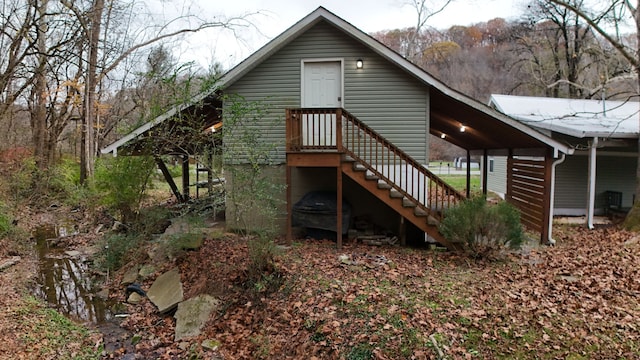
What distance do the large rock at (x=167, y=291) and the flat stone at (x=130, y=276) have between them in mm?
716

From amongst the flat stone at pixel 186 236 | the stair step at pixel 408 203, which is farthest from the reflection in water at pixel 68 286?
the stair step at pixel 408 203

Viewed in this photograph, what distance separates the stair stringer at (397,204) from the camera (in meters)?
8.11

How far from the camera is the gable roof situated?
8312 mm

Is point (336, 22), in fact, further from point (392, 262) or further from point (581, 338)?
point (581, 338)

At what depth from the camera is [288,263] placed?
22.9 feet

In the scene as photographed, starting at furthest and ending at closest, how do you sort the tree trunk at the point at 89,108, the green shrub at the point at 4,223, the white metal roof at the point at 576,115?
1. the tree trunk at the point at 89,108
2. the white metal roof at the point at 576,115
3. the green shrub at the point at 4,223

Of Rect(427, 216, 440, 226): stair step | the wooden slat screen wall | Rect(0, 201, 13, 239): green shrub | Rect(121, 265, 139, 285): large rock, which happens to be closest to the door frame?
Rect(427, 216, 440, 226): stair step

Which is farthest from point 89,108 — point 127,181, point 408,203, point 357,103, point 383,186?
point 408,203

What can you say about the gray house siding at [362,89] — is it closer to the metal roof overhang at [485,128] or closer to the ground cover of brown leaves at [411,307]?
the metal roof overhang at [485,128]

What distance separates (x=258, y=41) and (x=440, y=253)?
43.1 ft

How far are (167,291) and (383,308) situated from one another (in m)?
4.25

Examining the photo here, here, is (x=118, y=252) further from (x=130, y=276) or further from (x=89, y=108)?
(x=89, y=108)

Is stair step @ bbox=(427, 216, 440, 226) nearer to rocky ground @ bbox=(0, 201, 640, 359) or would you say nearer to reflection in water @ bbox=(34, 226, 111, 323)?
rocky ground @ bbox=(0, 201, 640, 359)

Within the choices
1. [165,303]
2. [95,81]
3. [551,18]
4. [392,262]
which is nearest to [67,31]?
[95,81]
